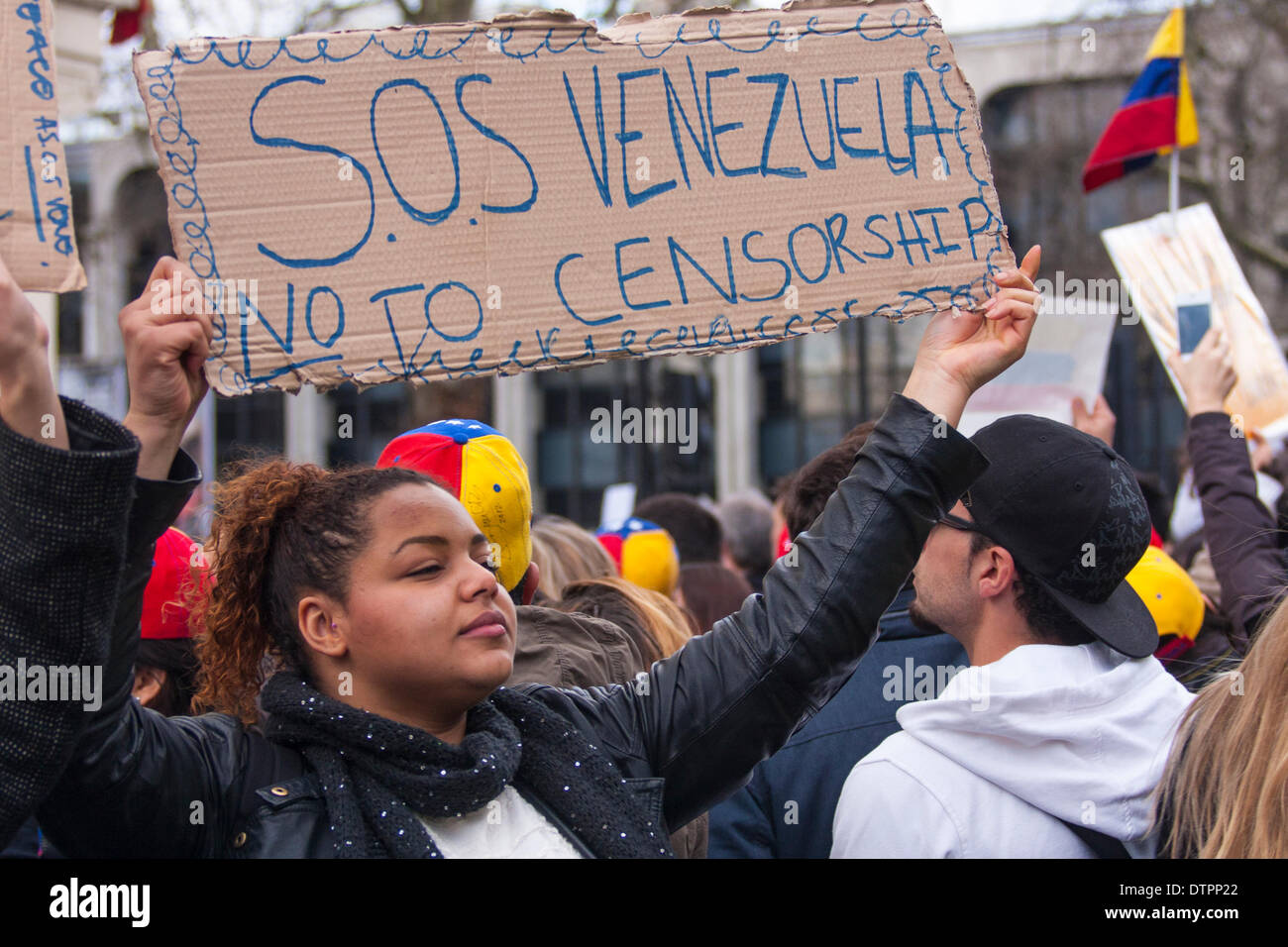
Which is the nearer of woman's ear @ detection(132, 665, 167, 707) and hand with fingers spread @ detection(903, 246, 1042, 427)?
hand with fingers spread @ detection(903, 246, 1042, 427)

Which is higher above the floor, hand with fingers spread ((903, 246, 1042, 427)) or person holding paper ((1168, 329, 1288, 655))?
hand with fingers spread ((903, 246, 1042, 427))

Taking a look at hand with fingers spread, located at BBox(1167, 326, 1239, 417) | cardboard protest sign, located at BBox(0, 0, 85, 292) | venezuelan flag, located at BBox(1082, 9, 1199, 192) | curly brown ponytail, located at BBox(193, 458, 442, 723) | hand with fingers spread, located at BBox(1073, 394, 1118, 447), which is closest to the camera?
cardboard protest sign, located at BBox(0, 0, 85, 292)

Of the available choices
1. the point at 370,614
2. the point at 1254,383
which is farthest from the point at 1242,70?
the point at 370,614

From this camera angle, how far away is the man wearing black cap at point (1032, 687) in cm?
196

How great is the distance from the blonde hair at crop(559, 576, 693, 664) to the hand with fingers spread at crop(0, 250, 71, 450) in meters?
1.43

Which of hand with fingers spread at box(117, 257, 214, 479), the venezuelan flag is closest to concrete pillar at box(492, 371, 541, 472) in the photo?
the venezuelan flag

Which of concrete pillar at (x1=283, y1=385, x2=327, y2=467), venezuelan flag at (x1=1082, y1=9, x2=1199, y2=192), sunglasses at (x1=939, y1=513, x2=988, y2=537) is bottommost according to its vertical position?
concrete pillar at (x1=283, y1=385, x2=327, y2=467)

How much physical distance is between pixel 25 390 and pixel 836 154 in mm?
1255

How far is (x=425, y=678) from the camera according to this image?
1.75 m

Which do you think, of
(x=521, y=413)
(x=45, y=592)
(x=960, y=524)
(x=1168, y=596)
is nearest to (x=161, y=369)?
(x=45, y=592)

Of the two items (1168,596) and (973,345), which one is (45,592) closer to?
(973,345)

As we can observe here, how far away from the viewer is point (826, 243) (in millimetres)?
2066

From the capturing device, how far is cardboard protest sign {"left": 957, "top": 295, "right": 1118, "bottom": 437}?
150 inches

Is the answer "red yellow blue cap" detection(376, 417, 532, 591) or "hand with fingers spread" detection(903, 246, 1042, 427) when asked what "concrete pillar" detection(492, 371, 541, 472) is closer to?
"red yellow blue cap" detection(376, 417, 532, 591)
